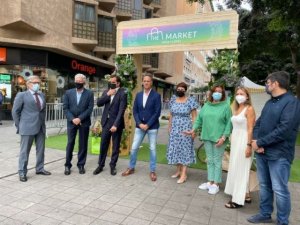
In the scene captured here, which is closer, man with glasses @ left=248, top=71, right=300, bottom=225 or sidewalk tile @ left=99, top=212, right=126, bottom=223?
man with glasses @ left=248, top=71, right=300, bottom=225

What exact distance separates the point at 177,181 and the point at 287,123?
2.71 meters

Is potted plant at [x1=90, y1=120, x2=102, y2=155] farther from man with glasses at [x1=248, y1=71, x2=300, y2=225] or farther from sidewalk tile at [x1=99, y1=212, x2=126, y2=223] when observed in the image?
man with glasses at [x1=248, y1=71, x2=300, y2=225]

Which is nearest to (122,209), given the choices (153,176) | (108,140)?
(153,176)

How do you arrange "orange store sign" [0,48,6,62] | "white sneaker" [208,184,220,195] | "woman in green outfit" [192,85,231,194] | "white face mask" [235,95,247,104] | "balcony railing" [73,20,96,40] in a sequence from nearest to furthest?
1. "white face mask" [235,95,247,104]
2. "woman in green outfit" [192,85,231,194]
3. "white sneaker" [208,184,220,195]
4. "orange store sign" [0,48,6,62]
5. "balcony railing" [73,20,96,40]

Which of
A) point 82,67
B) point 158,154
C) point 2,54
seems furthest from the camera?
point 82,67

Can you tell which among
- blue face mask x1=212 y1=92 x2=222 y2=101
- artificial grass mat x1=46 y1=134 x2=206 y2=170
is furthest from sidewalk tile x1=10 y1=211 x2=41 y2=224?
artificial grass mat x1=46 y1=134 x2=206 y2=170

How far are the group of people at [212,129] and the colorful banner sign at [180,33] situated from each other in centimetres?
183

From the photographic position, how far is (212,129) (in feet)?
17.0

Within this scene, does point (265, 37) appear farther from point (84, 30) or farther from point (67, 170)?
point (67, 170)

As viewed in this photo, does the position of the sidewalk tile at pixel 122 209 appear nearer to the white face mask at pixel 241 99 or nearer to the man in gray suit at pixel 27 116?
the man in gray suit at pixel 27 116

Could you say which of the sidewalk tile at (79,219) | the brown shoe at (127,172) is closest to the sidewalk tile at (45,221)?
the sidewalk tile at (79,219)

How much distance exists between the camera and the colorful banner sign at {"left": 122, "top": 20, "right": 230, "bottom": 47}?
683 centimetres

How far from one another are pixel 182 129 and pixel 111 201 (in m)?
1.88

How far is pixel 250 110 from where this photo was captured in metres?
4.62
